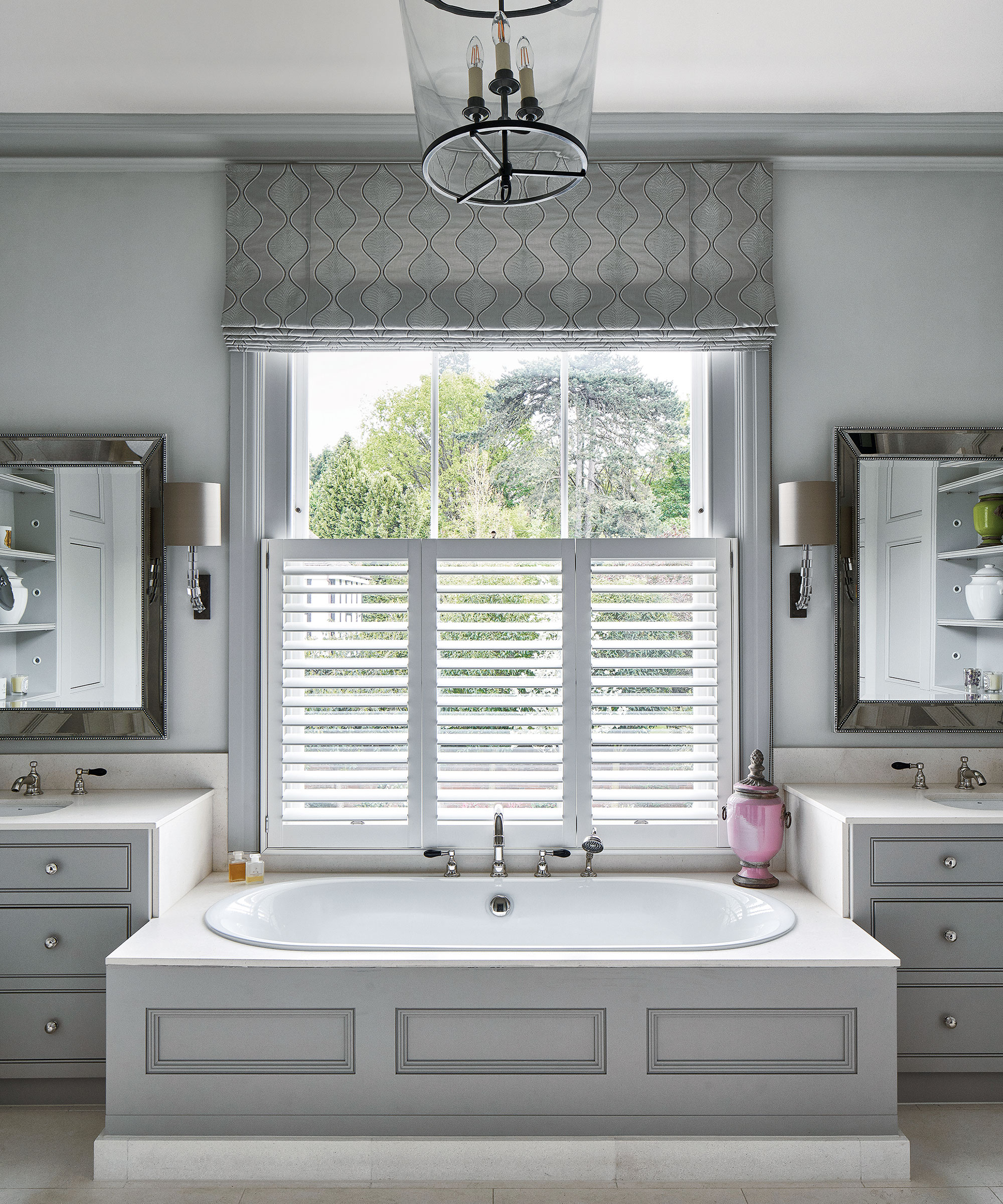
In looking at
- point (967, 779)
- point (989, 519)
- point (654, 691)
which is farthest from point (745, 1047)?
point (989, 519)

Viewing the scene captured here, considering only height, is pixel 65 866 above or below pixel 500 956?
above

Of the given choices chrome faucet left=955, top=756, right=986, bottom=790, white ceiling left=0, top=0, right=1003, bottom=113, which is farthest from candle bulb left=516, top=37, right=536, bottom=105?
chrome faucet left=955, top=756, right=986, bottom=790

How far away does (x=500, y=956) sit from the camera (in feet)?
6.54

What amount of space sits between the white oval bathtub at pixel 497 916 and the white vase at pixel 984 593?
Answer: 114cm

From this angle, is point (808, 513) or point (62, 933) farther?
point (808, 513)

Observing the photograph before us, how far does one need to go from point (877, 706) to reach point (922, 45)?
6.08 feet

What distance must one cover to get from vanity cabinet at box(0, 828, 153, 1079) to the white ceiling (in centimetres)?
208

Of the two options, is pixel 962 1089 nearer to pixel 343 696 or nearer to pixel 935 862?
pixel 935 862

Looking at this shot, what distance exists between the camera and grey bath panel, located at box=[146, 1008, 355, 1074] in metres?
1.98

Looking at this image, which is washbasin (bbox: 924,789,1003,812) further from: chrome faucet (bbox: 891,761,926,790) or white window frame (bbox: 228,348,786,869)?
white window frame (bbox: 228,348,786,869)

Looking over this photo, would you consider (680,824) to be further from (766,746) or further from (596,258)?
(596,258)

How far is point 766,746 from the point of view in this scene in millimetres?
2674

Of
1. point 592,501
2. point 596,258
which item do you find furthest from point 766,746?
point 596,258

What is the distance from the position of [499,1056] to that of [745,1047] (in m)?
0.58
